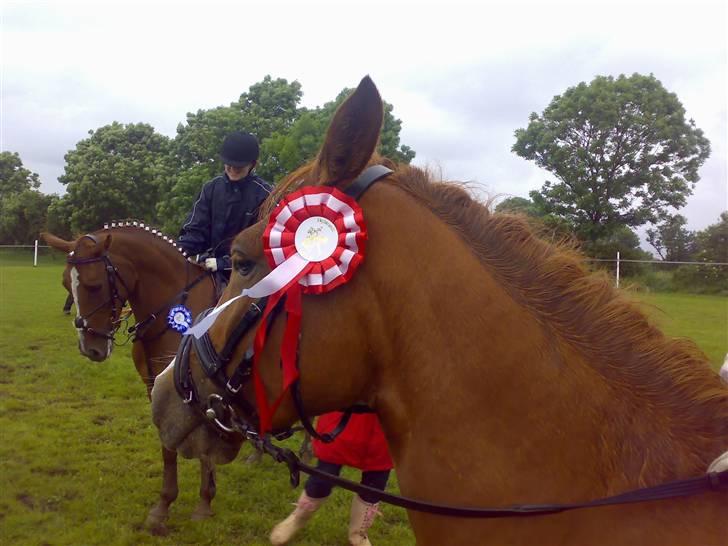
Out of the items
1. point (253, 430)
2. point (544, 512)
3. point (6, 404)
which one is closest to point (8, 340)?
point (6, 404)

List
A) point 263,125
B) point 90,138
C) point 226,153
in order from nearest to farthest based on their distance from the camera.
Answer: point 226,153
point 263,125
point 90,138

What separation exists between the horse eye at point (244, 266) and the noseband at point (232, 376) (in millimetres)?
150

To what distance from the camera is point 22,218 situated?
45969 mm

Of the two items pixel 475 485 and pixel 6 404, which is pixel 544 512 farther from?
pixel 6 404

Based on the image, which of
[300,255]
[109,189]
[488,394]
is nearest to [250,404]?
[300,255]

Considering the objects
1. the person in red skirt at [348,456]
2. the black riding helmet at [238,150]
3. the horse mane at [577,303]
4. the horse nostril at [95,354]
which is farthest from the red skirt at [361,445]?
the horse nostril at [95,354]

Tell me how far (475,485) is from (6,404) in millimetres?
8679

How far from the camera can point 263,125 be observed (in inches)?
1048

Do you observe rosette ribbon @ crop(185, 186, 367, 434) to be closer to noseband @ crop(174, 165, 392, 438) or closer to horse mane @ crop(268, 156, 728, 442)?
noseband @ crop(174, 165, 392, 438)

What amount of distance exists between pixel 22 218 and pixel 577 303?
52.4 m

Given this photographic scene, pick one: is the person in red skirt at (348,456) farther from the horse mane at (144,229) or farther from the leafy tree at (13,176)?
the leafy tree at (13,176)

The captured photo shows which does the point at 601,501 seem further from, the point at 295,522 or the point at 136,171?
the point at 136,171

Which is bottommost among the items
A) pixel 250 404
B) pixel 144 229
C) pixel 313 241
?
pixel 250 404

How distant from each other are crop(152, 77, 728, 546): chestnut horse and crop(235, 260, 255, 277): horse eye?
0.02m
